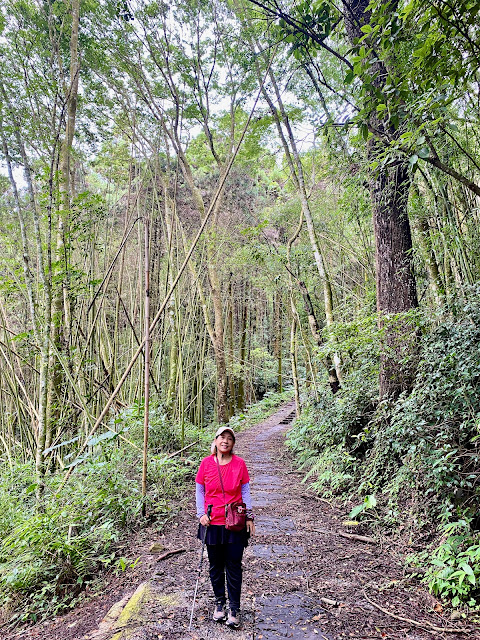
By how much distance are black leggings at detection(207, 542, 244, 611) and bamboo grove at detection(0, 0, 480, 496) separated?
134cm

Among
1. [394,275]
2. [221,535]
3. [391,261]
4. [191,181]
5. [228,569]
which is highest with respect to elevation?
[191,181]

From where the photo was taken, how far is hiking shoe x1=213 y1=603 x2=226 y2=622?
1.71 meters

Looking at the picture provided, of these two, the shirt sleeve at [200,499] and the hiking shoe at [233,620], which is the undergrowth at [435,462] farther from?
the shirt sleeve at [200,499]

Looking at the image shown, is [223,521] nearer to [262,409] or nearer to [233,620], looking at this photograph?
[233,620]

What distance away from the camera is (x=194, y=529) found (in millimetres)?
2910

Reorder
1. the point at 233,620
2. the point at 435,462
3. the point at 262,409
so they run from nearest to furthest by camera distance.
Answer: the point at 233,620 < the point at 435,462 < the point at 262,409

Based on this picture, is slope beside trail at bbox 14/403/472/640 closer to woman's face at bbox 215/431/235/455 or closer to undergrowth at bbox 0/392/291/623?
undergrowth at bbox 0/392/291/623

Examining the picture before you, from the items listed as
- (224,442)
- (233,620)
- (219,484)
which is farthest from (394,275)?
(233,620)

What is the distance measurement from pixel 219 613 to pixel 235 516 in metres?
0.46

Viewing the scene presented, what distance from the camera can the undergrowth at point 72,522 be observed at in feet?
7.66

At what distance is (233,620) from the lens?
5.42ft

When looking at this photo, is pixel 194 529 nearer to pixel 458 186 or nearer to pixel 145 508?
pixel 145 508

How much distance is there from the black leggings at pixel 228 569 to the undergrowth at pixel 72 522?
864 millimetres

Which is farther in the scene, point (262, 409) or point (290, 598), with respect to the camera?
point (262, 409)
